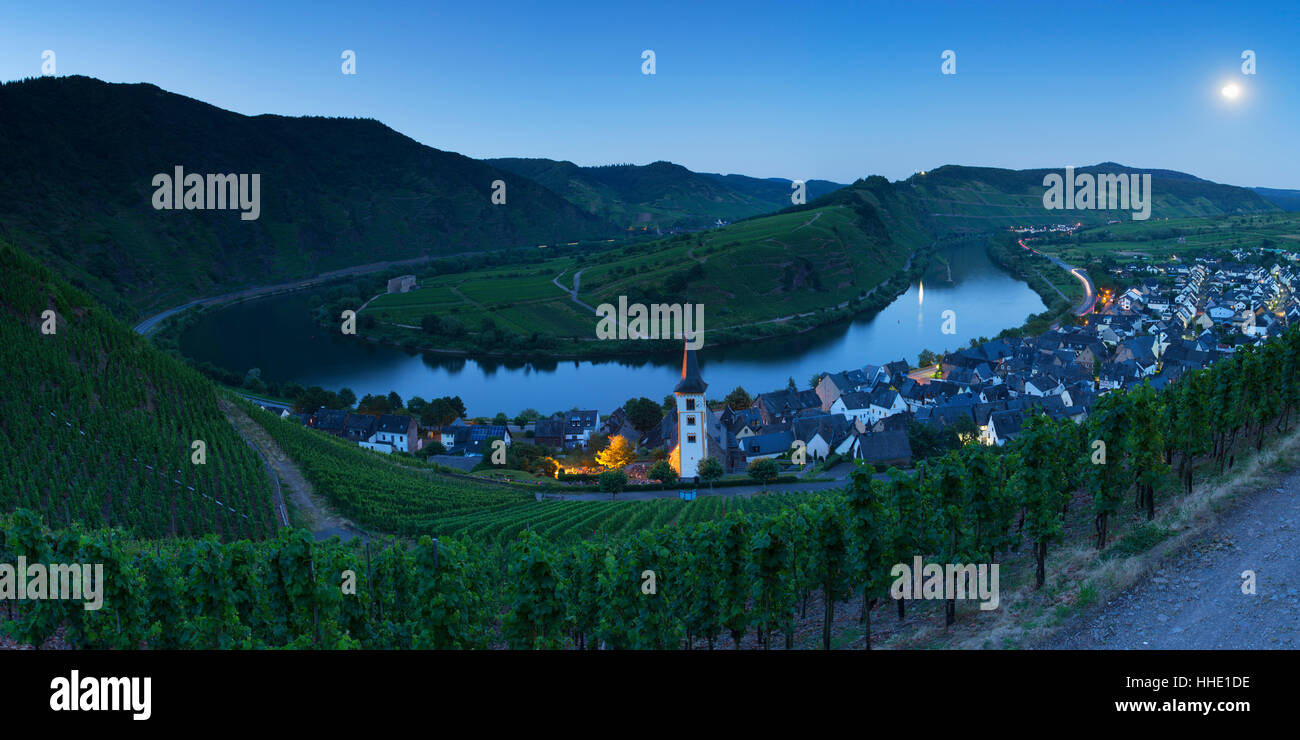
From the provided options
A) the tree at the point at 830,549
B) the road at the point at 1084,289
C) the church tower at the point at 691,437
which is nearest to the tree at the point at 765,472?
the church tower at the point at 691,437

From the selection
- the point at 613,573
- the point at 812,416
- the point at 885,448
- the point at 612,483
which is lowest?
the point at 612,483

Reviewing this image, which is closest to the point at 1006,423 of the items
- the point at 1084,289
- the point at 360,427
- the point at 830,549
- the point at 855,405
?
the point at 855,405

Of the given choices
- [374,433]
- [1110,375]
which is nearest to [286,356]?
[374,433]

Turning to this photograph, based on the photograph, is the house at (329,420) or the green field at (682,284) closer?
the house at (329,420)

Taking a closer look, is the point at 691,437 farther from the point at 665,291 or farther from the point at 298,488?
the point at 665,291

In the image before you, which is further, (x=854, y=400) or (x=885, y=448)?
(x=854, y=400)

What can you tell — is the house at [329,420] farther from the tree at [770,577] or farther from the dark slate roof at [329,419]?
the tree at [770,577]

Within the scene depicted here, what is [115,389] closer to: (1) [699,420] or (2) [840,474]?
(1) [699,420]
